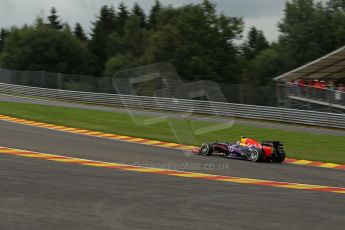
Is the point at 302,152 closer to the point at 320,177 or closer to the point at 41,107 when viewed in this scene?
the point at 320,177

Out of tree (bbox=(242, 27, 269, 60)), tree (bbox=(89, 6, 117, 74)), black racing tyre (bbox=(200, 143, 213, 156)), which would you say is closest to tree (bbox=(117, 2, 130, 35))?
tree (bbox=(89, 6, 117, 74))

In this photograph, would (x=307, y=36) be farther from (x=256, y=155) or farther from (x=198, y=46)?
(x=256, y=155)

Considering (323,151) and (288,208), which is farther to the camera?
(323,151)

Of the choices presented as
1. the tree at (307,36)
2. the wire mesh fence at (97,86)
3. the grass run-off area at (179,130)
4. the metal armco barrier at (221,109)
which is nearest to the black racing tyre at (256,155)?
the grass run-off area at (179,130)

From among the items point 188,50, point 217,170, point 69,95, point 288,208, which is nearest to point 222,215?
point 288,208

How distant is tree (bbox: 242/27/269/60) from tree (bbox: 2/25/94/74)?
33.1 meters

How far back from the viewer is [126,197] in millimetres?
8344

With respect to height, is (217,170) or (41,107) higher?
(41,107)

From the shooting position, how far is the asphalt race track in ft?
22.5

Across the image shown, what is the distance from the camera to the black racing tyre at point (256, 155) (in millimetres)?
14016

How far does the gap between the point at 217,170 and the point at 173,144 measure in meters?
5.49

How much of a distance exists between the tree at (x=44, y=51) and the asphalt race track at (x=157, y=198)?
2144 inches

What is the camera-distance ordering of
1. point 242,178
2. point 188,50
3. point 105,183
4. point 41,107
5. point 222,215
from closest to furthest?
point 222,215
point 105,183
point 242,178
point 41,107
point 188,50

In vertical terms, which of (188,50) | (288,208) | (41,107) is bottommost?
(288,208)
